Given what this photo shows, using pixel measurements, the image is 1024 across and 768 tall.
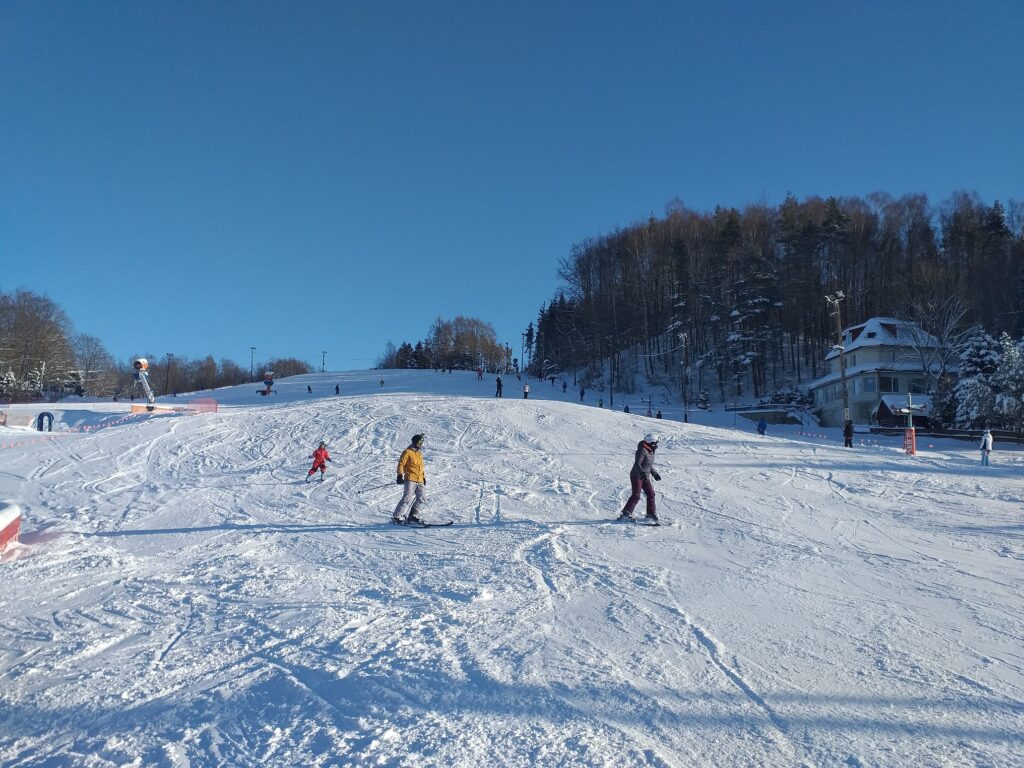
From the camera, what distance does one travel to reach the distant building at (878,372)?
4462 cm

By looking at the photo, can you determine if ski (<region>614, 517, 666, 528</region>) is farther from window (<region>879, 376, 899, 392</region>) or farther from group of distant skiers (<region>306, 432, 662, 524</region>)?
window (<region>879, 376, 899, 392</region>)

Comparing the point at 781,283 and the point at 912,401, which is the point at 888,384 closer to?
the point at 912,401

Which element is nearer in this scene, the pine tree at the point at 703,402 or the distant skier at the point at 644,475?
the distant skier at the point at 644,475

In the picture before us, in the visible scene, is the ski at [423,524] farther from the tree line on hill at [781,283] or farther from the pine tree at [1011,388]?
the tree line on hill at [781,283]

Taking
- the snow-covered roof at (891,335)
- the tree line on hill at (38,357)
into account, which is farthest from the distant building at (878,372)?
the tree line on hill at (38,357)

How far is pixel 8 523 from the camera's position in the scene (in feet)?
26.8

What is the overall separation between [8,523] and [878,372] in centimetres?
4975

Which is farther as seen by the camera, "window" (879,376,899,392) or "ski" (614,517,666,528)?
"window" (879,376,899,392)

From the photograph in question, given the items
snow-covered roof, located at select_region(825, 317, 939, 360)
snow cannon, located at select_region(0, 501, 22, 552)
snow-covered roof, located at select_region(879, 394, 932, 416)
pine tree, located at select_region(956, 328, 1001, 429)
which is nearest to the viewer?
snow cannon, located at select_region(0, 501, 22, 552)

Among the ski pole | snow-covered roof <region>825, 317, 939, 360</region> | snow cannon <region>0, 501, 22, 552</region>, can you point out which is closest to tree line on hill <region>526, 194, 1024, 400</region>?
snow-covered roof <region>825, 317, 939, 360</region>

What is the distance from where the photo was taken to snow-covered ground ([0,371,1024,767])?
3529mm

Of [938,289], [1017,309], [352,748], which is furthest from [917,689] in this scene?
[1017,309]

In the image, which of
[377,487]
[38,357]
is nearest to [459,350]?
[38,357]

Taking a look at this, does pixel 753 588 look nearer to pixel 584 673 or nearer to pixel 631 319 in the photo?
pixel 584 673
